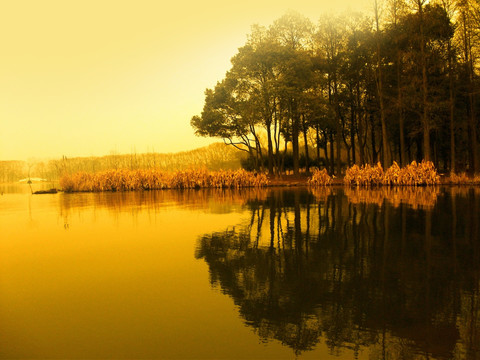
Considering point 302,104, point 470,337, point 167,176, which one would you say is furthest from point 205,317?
point 302,104

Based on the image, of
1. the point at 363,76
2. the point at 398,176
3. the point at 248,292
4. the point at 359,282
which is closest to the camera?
the point at 248,292

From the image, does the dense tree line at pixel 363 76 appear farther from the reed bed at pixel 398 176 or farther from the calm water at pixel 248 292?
the calm water at pixel 248 292

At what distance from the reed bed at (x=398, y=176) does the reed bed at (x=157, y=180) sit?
7.36m

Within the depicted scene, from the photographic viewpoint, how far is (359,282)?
5.99m

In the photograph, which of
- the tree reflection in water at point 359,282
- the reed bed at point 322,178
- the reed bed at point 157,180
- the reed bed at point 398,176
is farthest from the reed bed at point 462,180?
the tree reflection in water at point 359,282

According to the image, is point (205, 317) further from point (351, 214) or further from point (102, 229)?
point (351, 214)

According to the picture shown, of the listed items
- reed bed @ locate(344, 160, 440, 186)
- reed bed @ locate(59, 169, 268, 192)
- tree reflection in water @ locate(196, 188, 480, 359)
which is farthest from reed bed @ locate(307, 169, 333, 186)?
tree reflection in water @ locate(196, 188, 480, 359)

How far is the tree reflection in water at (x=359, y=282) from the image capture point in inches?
166

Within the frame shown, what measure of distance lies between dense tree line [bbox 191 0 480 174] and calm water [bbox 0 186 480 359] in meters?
22.7

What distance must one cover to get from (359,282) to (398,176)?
2138 centimetres

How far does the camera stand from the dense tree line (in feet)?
99.5

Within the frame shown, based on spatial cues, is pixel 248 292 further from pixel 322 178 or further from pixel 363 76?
pixel 363 76

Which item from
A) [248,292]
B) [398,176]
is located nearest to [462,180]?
[398,176]

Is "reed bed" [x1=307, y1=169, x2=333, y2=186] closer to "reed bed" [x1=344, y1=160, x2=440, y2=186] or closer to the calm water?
"reed bed" [x1=344, y1=160, x2=440, y2=186]
